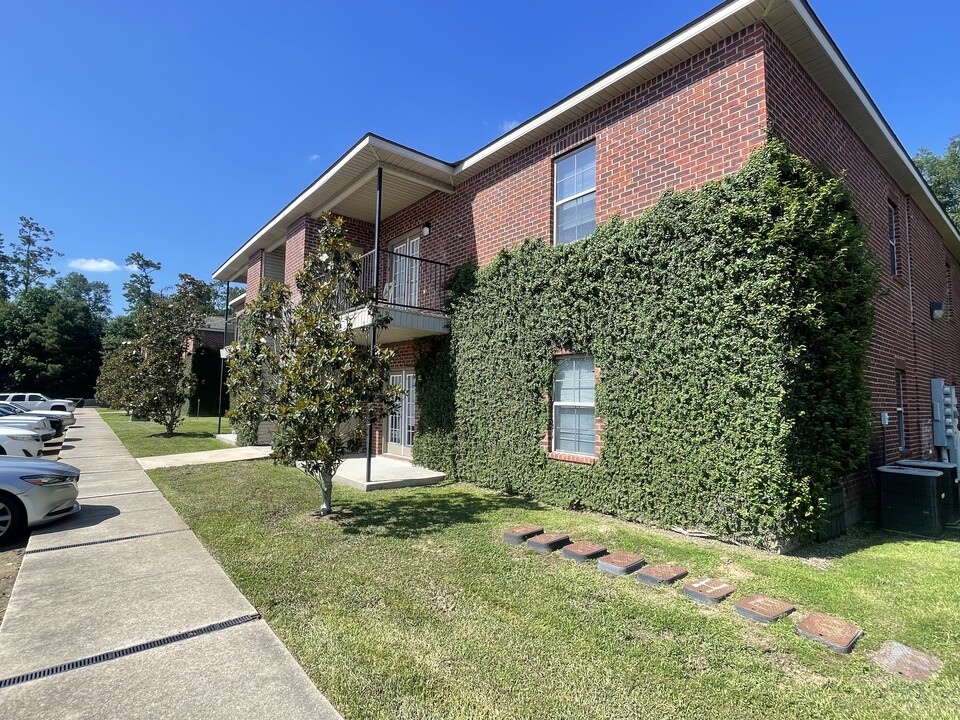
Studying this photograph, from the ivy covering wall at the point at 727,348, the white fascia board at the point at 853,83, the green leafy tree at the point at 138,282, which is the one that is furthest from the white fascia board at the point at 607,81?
the green leafy tree at the point at 138,282

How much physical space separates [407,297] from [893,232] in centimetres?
1053

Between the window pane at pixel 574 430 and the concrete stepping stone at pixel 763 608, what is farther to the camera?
the window pane at pixel 574 430

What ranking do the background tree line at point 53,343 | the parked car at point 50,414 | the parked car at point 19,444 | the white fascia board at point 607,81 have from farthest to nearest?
1. the background tree line at point 53,343
2. the parked car at point 50,414
3. the parked car at point 19,444
4. the white fascia board at point 607,81

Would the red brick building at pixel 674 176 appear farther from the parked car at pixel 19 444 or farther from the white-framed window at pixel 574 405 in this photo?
the parked car at pixel 19 444

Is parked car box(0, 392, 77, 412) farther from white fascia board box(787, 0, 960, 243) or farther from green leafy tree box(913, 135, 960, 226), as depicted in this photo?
green leafy tree box(913, 135, 960, 226)

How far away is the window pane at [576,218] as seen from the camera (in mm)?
7727

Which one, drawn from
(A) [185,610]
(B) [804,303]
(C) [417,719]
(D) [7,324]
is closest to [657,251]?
(B) [804,303]

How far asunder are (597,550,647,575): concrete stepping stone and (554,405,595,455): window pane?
2.38 m

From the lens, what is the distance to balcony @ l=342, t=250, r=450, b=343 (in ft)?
30.3

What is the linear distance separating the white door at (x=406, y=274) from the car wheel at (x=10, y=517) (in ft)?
23.3

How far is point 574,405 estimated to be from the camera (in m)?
7.53

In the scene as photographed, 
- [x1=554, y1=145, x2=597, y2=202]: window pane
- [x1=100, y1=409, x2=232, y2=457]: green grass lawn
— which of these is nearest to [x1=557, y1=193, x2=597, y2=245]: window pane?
[x1=554, y1=145, x2=597, y2=202]: window pane

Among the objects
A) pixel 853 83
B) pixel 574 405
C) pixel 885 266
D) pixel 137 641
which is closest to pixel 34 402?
pixel 137 641

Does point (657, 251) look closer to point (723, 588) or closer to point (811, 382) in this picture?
point (811, 382)
